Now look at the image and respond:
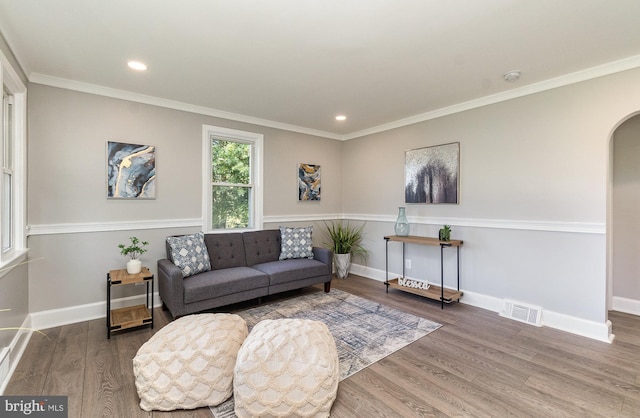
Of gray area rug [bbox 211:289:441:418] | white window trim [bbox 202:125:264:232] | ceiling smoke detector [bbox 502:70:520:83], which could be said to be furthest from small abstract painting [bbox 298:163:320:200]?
ceiling smoke detector [bbox 502:70:520:83]

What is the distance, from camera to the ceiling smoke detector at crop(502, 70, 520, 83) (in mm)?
2777

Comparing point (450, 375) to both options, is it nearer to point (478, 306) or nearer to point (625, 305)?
point (478, 306)

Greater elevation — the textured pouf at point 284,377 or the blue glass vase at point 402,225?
the blue glass vase at point 402,225

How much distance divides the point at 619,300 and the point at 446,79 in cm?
323

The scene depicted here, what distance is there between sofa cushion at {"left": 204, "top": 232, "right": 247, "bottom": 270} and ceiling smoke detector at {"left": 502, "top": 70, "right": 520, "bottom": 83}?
3.47m

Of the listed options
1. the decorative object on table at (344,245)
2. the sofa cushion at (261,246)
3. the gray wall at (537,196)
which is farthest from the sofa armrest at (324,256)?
the gray wall at (537,196)

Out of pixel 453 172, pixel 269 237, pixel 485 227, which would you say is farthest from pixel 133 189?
pixel 485 227

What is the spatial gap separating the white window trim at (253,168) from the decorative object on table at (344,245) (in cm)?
132

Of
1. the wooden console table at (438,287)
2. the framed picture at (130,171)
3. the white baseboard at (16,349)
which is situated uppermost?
the framed picture at (130,171)

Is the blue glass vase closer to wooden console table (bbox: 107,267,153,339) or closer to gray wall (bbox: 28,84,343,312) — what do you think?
gray wall (bbox: 28,84,343,312)

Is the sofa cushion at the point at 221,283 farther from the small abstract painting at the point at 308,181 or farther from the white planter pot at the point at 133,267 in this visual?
the small abstract painting at the point at 308,181

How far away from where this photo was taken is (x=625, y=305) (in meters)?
3.34

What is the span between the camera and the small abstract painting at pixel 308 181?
189 inches

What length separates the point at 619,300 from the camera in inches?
133
